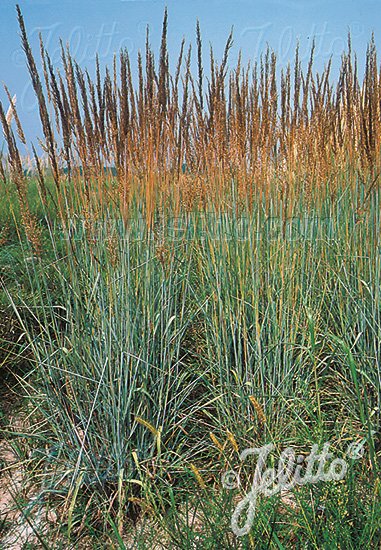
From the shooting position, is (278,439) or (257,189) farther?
(257,189)

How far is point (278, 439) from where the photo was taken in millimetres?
2408

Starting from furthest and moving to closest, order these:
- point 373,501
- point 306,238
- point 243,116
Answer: point 306,238 → point 243,116 → point 373,501

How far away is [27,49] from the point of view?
2117 mm

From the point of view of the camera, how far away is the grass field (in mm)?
2291

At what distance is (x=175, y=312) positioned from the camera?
252 centimetres

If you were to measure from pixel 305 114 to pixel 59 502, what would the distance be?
2.21 m

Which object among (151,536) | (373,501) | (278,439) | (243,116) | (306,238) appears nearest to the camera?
(373,501)

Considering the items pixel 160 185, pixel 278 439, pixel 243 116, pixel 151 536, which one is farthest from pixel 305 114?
pixel 151 536

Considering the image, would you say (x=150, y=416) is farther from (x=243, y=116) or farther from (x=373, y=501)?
(x=243, y=116)

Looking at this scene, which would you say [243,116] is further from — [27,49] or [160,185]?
[27,49]

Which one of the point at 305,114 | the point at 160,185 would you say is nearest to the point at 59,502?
the point at 160,185

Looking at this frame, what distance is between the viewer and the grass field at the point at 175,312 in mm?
2291

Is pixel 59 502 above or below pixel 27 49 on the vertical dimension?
below

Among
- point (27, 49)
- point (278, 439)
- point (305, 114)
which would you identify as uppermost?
point (27, 49)
